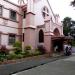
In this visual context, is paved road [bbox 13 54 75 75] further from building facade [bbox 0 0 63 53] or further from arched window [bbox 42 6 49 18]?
arched window [bbox 42 6 49 18]

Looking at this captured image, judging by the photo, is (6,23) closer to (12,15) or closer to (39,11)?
(12,15)

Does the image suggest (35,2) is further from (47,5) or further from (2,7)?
(2,7)

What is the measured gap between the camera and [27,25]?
25.1 m

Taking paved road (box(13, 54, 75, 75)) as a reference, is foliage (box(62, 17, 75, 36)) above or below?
above

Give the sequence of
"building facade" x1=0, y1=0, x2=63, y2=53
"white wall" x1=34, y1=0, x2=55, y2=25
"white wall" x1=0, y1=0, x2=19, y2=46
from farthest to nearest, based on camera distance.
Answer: "white wall" x1=34, y1=0, x2=55, y2=25
"building facade" x1=0, y1=0, x2=63, y2=53
"white wall" x1=0, y1=0, x2=19, y2=46

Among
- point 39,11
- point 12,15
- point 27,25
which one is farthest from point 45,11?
point 12,15

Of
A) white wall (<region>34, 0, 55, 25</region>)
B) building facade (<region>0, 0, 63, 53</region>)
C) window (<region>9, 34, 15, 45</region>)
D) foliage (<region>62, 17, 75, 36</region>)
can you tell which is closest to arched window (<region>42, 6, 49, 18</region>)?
building facade (<region>0, 0, 63, 53</region>)

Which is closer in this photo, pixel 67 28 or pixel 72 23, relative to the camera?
pixel 67 28

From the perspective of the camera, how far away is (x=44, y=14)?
3005 cm

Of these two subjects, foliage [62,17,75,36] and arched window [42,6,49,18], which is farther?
foliage [62,17,75,36]

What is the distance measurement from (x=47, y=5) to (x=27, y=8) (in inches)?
263

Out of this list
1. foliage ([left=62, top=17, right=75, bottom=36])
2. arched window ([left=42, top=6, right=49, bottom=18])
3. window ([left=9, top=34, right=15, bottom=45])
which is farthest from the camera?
foliage ([left=62, top=17, right=75, bottom=36])

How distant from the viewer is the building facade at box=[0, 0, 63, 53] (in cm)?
2381

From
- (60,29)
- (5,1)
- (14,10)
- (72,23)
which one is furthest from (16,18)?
(72,23)
